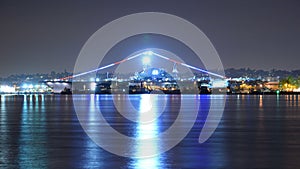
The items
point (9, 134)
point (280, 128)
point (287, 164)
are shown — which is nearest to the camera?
point (287, 164)

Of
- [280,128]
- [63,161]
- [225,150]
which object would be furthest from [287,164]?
[280,128]

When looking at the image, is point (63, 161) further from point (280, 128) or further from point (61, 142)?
point (280, 128)

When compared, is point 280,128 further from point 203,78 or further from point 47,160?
point 203,78

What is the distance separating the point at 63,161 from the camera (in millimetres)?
12055

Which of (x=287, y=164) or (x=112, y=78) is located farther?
(x=112, y=78)

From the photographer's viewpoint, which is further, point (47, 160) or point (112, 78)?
point (112, 78)

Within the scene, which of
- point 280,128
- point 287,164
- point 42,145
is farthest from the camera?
point 280,128

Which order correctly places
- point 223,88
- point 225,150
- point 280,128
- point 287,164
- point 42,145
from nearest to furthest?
1. point 287,164
2. point 225,150
3. point 42,145
4. point 280,128
5. point 223,88

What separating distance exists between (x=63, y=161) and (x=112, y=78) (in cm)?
16184

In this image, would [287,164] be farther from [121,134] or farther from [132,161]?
[121,134]

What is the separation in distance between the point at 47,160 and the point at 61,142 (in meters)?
3.64

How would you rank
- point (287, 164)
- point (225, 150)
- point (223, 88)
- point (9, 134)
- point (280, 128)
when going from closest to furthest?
point (287, 164), point (225, 150), point (9, 134), point (280, 128), point (223, 88)

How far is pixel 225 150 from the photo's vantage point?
13961 millimetres

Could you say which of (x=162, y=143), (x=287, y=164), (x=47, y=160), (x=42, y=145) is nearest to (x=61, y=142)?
(x=42, y=145)
